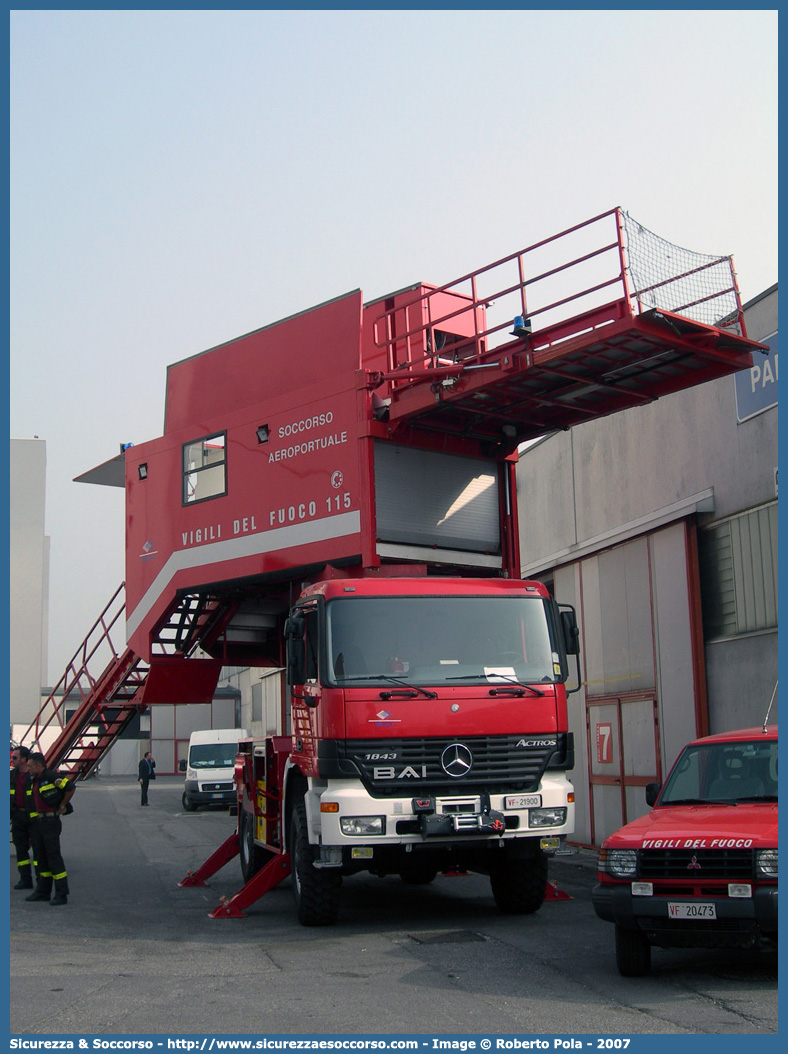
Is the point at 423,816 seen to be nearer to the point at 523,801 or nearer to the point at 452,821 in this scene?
the point at 452,821

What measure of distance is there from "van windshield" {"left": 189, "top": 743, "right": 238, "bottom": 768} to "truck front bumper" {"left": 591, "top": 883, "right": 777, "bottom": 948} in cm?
2503

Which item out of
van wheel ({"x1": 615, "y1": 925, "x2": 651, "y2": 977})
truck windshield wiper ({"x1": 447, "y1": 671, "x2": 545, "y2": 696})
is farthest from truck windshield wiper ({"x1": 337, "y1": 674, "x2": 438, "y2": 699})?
van wheel ({"x1": 615, "y1": 925, "x2": 651, "y2": 977})

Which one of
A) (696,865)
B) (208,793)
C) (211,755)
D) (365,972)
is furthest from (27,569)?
(696,865)

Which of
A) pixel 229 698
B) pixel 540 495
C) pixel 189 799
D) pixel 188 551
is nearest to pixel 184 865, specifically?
pixel 188 551

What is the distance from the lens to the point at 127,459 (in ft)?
51.3

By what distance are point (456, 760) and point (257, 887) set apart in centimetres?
283

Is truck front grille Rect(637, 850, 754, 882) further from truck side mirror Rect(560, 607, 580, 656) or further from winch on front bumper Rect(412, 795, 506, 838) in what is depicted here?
truck side mirror Rect(560, 607, 580, 656)

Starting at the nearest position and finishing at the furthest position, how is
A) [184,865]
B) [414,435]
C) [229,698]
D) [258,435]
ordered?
[414,435] < [258,435] < [184,865] < [229,698]

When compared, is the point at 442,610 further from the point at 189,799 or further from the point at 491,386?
the point at 189,799

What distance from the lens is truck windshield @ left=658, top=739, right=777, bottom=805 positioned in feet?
27.1

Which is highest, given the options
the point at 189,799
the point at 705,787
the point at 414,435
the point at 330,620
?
the point at 414,435

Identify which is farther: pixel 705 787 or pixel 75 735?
pixel 75 735

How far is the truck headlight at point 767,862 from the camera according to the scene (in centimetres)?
711

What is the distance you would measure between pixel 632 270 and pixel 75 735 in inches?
463
